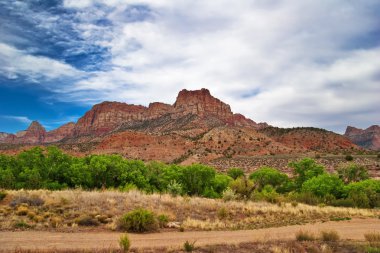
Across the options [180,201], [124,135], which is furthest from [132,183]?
[124,135]

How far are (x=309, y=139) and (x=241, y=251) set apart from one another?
4244 inches

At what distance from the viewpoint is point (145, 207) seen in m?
23.9

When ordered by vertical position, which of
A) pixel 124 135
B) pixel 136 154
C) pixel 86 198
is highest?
pixel 124 135

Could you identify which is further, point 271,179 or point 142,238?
point 271,179

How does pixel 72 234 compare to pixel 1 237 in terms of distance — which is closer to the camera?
pixel 1 237

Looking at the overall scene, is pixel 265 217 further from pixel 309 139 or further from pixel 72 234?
pixel 309 139

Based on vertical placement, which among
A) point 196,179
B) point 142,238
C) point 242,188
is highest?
point 196,179

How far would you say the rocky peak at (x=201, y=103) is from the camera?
571 ft

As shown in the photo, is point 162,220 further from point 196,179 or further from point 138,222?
point 196,179

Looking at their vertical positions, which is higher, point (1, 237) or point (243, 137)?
point (243, 137)

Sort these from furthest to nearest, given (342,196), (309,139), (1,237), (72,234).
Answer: (309,139) < (342,196) < (72,234) < (1,237)

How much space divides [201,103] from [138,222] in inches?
6444

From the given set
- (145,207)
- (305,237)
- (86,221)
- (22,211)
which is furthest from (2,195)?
(305,237)

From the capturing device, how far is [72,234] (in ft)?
56.1
